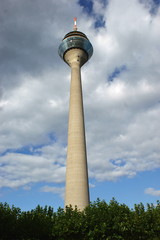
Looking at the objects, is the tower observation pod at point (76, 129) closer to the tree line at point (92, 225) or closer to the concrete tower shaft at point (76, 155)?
the concrete tower shaft at point (76, 155)

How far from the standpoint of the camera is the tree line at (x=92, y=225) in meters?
26.5

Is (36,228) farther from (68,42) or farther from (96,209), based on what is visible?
(68,42)

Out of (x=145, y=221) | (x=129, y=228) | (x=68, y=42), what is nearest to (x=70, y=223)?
(x=129, y=228)

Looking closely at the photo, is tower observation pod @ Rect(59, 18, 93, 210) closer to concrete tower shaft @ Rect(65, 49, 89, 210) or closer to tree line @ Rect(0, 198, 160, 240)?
concrete tower shaft @ Rect(65, 49, 89, 210)

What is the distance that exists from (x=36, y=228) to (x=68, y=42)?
156 feet

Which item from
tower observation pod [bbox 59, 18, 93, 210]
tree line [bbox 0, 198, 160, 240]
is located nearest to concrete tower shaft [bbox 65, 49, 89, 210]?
tower observation pod [bbox 59, 18, 93, 210]

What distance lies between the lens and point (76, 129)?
4931 centimetres

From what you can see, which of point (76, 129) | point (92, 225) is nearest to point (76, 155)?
point (76, 129)

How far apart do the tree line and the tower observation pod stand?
8874 mm

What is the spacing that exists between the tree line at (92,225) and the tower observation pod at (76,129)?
8874 mm

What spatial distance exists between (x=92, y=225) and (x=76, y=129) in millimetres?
24801

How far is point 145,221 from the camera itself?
28688 millimetres

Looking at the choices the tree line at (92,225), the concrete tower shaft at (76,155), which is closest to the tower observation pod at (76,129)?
the concrete tower shaft at (76,155)

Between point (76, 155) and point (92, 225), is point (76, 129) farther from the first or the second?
point (92, 225)
